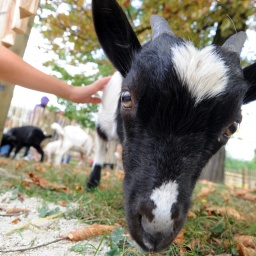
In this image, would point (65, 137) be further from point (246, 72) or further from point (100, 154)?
point (246, 72)

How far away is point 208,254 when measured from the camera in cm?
221

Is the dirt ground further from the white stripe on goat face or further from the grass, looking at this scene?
the white stripe on goat face

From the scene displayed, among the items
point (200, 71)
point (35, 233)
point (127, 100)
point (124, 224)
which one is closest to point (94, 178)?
point (124, 224)

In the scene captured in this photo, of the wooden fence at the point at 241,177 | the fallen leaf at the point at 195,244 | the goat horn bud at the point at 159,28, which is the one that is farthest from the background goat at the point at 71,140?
the wooden fence at the point at 241,177

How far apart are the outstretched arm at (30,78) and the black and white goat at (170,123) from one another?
2.91ft

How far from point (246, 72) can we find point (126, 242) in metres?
1.66

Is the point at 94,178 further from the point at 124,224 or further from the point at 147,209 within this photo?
the point at 147,209

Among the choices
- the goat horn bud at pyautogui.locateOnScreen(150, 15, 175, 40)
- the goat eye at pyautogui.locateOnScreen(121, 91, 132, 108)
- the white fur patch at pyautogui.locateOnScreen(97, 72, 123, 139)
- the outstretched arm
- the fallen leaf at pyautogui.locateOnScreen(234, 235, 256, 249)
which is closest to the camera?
the goat eye at pyautogui.locateOnScreen(121, 91, 132, 108)

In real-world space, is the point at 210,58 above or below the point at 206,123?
above

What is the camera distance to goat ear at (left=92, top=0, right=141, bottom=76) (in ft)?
8.09

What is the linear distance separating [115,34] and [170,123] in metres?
1.18

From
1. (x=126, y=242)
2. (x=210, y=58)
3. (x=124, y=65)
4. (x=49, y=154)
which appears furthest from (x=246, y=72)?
(x=49, y=154)

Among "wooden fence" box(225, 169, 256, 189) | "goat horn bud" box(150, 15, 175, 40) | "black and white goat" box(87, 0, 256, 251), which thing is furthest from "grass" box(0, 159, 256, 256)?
"wooden fence" box(225, 169, 256, 189)

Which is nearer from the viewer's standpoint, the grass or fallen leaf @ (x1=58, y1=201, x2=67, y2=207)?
the grass
